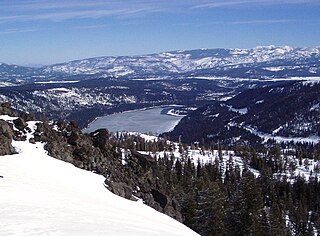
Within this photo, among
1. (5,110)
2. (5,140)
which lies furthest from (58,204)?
(5,110)

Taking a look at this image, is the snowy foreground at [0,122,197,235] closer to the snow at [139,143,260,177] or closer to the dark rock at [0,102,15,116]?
the dark rock at [0,102,15,116]

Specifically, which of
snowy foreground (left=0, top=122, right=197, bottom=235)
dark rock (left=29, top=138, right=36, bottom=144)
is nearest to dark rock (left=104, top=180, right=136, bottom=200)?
snowy foreground (left=0, top=122, right=197, bottom=235)

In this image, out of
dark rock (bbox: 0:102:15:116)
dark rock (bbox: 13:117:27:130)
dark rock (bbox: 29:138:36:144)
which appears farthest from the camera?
dark rock (bbox: 0:102:15:116)

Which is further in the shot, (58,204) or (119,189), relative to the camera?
(119,189)

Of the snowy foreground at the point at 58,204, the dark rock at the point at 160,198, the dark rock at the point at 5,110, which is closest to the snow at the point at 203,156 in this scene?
the dark rock at the point at 5,110

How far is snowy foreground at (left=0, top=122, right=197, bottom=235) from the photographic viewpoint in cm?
2002

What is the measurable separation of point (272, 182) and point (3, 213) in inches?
3875

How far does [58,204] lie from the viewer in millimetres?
26625

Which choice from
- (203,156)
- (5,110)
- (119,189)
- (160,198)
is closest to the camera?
(119,189)

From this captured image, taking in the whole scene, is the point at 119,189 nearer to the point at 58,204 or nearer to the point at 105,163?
the point at 105,163

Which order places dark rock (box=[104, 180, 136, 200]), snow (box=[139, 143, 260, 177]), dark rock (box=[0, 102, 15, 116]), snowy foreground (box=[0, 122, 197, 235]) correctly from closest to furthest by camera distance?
snowy foreground (box=[0, 122, 197, 235]) < dark rock (box=[104, 180, 136, 200]) < dark rock (box=[0, 102, 15, 116]) < snow (box=[139, 143, 260, 177])

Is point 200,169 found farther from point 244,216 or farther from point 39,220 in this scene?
point 39,220

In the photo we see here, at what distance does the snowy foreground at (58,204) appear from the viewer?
2002 centimetres

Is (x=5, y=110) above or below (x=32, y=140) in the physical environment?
above
